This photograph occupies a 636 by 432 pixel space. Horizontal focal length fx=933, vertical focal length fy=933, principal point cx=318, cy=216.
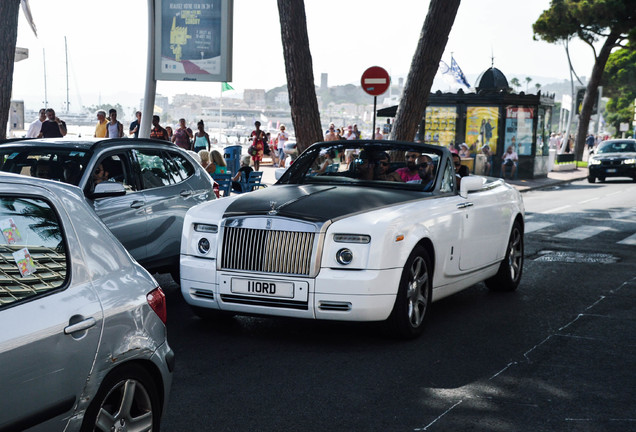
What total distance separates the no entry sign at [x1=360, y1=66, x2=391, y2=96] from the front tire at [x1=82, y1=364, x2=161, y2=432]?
14.3 metres

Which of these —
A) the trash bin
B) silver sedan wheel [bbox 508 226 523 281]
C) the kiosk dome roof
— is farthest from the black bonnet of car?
the kiosk dome roof

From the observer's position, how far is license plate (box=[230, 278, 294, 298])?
693 cm

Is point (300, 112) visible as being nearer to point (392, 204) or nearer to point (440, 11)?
point (440, 11)

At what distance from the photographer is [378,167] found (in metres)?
8.62

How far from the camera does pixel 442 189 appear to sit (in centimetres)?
846

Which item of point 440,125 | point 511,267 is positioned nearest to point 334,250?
point 511,267

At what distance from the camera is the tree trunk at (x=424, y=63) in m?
17.0

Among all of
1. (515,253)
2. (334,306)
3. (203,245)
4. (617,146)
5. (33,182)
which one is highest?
(33,182)

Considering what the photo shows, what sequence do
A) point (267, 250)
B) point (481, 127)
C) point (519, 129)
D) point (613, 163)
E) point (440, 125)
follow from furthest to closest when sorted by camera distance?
point (613, 163) < point (519, 129) < point (440, 125) < point (481, 127) < point (267, 250)

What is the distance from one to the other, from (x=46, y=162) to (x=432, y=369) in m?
3.95

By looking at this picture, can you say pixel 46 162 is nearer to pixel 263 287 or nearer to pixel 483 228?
pixel 263 287

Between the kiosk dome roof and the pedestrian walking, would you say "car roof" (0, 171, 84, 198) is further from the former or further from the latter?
the kiosk dome roof

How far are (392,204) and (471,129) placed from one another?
1019 inches

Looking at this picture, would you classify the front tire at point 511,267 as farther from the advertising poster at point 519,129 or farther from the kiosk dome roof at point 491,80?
the kiosk dome roof at point 491,80
